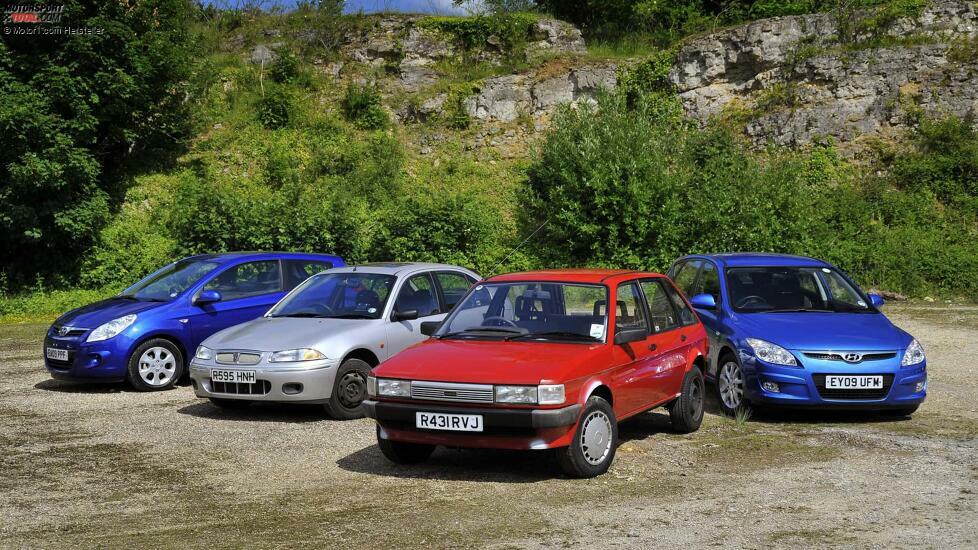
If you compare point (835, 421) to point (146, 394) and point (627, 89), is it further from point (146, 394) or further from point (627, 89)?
point (627, 89)

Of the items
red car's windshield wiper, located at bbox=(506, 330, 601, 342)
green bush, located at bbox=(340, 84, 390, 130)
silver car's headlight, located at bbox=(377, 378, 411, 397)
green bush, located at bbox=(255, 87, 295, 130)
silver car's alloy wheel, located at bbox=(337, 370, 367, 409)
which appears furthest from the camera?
green bush, located at bbox=(340, 84, 390, 130)

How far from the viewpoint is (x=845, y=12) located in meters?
32.4

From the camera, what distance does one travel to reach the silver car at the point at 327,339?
9.30 m

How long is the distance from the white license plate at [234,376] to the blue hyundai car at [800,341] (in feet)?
15.8

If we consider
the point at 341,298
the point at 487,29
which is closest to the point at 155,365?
the point at 341,298

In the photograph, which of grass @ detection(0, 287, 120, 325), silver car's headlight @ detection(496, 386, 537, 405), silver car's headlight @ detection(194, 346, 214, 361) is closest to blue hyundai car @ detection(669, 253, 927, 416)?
silver car's headlight @ detection(496, 386, 537, 405)

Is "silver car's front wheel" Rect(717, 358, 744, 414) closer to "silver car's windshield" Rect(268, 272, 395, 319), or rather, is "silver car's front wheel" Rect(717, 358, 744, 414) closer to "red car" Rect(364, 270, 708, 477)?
"red car" Rect(364, 270, 708, 477)

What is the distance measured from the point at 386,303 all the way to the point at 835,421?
4.84 meters

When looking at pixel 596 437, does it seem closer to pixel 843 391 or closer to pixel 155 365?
pixel 843 391

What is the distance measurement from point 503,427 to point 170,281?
24.0 ft

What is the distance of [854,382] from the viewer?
903cm

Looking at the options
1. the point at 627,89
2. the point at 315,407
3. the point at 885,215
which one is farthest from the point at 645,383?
the point at 627,89

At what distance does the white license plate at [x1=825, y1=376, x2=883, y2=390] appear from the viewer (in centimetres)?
903

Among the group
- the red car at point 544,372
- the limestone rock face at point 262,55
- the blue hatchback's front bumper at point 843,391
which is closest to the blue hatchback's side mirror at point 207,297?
the red car at point 544,372
